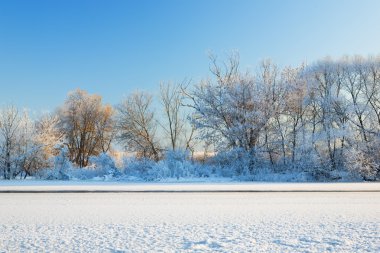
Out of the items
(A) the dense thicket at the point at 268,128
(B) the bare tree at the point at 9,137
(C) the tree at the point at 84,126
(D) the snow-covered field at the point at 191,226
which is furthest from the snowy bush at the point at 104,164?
(C) the tree at the point at 84,126

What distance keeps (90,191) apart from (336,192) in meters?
13.3

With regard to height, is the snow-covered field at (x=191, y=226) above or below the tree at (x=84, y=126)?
below

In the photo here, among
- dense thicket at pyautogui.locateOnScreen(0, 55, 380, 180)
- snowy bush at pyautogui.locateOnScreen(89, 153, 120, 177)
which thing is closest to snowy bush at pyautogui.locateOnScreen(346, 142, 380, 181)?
dense thicket at pyautogui.locateOnScreen(0, 55, 380, 180)

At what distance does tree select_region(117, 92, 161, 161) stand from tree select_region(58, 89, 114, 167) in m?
6.87

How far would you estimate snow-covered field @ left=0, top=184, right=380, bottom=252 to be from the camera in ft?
24.7

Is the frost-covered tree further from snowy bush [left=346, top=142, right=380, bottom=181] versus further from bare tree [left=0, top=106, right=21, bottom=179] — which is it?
bare tree [left=0, top=106, right=21, bottom=179]

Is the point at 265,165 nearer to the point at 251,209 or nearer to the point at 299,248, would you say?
the point at 251,209

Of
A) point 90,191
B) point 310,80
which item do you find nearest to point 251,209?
point 90,191

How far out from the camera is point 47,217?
36.4ft

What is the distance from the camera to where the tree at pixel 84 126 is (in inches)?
1997

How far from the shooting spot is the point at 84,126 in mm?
50969

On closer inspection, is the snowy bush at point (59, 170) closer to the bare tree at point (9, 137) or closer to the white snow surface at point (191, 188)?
the bare tree at point (9, 137)

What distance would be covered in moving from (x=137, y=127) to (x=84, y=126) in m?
11.1

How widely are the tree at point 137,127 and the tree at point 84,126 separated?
687 cm
